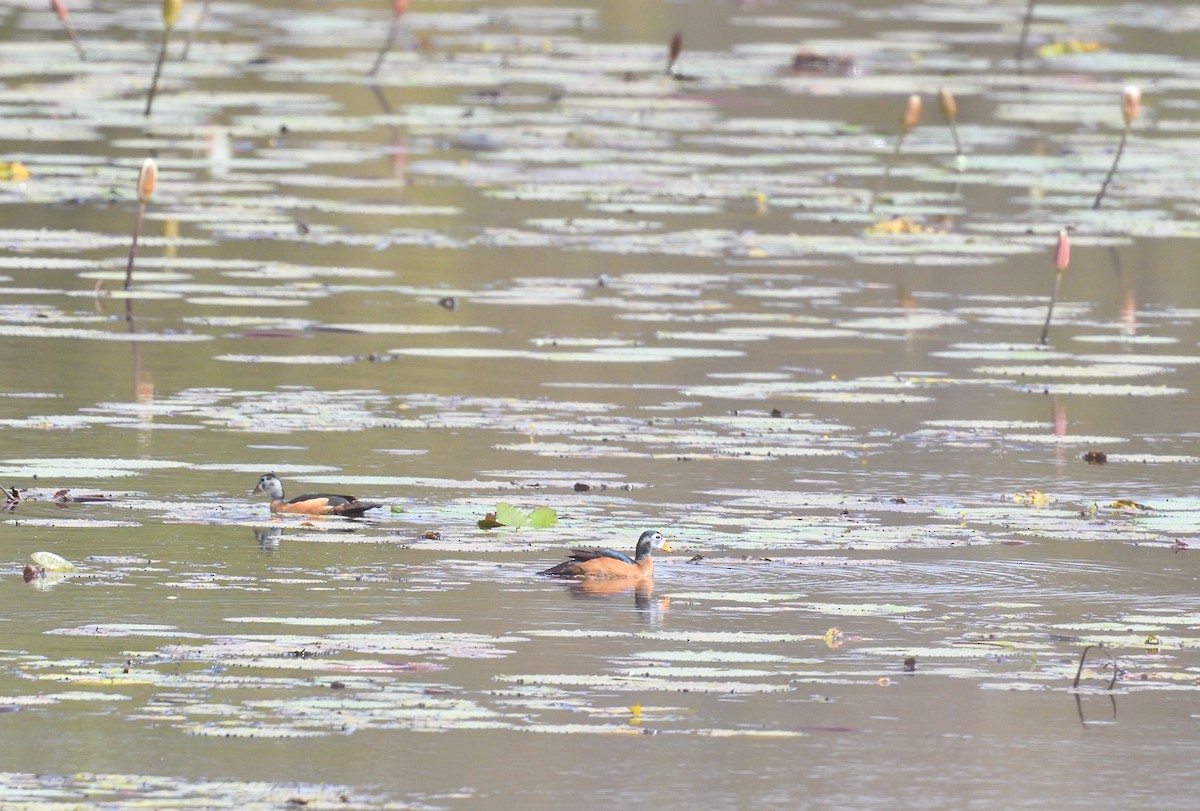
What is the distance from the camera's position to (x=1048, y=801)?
5.46 metres

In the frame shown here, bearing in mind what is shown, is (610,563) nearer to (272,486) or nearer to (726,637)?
(726,637)

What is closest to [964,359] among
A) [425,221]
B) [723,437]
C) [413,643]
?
Answer: [723,437]

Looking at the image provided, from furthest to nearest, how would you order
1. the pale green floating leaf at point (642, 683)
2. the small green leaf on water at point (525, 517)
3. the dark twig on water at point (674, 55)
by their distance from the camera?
the dark twig on water at point (674, 55) → the small green leaf on water at point (525, 517) → the pale green floating leaf at point (642, 683)

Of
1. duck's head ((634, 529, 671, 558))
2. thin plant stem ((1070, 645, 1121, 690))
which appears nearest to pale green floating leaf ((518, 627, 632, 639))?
duck's head ((634, 529, 671, 558))

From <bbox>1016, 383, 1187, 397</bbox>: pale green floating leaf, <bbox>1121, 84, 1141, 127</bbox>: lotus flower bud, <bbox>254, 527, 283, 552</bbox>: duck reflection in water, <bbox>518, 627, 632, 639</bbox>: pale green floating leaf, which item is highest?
<bbox>1121, 84, 1141, 127</bbox>: lotus flower bud

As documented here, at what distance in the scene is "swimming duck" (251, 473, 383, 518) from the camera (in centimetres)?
796

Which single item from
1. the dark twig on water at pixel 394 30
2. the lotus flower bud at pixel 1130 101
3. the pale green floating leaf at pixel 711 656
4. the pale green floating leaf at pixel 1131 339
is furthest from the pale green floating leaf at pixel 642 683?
the dark twig on water at pixel 394 30

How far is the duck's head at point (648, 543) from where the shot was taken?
24.1 ft

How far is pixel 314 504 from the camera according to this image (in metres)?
7.95

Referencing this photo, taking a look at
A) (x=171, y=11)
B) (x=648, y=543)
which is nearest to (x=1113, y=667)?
(x=648, y=543)

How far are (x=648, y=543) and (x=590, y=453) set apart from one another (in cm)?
179

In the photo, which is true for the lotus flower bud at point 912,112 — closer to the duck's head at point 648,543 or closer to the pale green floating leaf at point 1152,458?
the pale green floating leaf at point 1152,458

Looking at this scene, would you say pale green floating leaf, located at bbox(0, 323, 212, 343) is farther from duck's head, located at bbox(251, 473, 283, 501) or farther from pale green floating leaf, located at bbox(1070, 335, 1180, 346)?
pale green floating leaf, located at bbox(1070, 335, 1180, 346)

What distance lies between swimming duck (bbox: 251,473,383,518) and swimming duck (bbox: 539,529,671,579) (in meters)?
0.81
